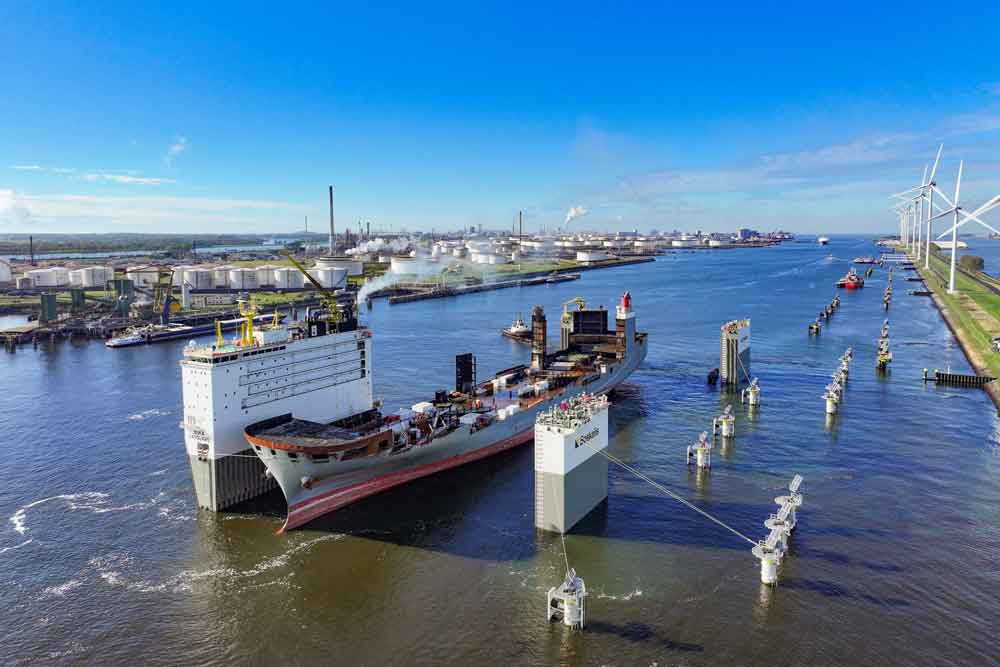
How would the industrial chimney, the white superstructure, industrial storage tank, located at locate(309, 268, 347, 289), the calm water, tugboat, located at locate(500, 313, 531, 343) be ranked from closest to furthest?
the calm water → the white superstructure → the industrial chimney → tugboat, located at locate(500, 313, 531, 343) → industrial storage tank, located at locate(309, 268, 347, 289)

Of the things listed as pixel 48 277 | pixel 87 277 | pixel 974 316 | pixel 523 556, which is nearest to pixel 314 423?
pixel 523 556

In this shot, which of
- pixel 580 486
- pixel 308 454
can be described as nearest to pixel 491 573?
pixel 580 486

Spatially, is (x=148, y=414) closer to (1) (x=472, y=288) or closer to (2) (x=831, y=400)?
(2) (x=831, y=400)

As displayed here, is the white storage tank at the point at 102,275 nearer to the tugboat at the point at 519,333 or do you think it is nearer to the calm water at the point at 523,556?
the tugboat at the point at 519,333

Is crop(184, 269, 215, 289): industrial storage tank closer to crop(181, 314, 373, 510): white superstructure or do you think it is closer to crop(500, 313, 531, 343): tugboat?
crop(500, 313, 531, 343): tugboat

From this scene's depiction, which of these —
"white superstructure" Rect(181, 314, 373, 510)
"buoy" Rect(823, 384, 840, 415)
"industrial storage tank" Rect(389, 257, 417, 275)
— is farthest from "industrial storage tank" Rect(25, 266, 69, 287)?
"buoy" Rect(823, 384, 840, 415)

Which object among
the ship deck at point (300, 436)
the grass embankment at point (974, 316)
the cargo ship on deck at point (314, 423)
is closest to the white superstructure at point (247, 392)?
the cargo ship on deck at point (314, 423)

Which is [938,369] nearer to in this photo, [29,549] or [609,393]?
[609,393]
